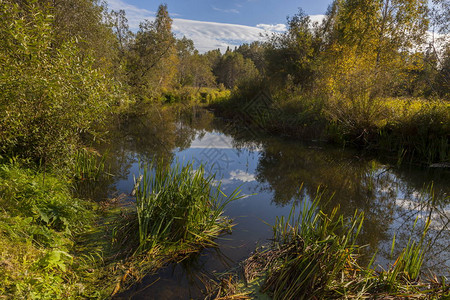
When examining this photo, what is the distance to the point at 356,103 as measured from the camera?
456 inches

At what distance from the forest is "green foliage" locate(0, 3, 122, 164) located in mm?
28

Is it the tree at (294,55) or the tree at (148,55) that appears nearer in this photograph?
the tree at (294,55)

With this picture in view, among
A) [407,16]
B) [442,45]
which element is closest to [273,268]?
[442,45]

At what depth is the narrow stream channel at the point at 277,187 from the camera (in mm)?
3996

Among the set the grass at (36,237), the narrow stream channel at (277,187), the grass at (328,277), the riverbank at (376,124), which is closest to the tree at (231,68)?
the riverbank at (376,124)

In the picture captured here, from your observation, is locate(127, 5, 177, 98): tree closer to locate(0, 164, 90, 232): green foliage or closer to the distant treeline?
the distant treeline

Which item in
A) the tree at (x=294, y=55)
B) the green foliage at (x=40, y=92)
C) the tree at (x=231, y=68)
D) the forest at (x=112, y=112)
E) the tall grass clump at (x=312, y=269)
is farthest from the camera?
the tree at (x=231, y=68)

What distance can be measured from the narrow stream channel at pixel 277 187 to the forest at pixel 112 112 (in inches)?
18.7

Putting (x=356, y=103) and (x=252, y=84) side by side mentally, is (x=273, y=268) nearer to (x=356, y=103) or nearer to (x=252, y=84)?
(x=356, y=103)

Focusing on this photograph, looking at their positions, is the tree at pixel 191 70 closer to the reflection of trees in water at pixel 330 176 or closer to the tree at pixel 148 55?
the tree at pixel 148 55

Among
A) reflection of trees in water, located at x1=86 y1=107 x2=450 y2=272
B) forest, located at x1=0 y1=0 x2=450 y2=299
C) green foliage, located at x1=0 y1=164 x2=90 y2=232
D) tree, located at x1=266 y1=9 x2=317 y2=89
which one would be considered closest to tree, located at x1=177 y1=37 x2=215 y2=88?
forest, located at x1=0 y1=0 x2=450 y2=299

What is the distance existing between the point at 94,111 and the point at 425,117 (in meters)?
11.7

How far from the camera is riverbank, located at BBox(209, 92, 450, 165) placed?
31.6ft

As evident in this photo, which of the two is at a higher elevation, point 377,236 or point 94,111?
point 94,111
